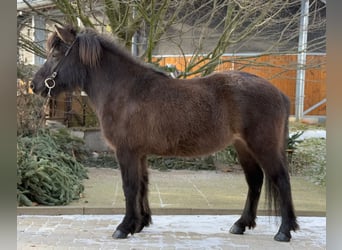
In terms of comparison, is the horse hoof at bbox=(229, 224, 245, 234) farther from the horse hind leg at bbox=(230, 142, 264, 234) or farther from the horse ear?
the horse ear

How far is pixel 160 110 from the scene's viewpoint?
Answer: 13.9ft

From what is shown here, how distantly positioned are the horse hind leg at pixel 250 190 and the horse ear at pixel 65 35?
2.04 metres

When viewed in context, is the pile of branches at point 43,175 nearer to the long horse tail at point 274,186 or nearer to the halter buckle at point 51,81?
the halter buckle at point 51,81

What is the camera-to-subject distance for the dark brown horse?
13.8ft

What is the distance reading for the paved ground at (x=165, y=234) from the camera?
4098mm

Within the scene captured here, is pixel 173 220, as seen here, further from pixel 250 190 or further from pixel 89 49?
pixel 89 49

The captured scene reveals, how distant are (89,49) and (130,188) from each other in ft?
4.77

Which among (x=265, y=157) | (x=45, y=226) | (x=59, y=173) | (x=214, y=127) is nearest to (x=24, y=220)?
(x=45, y=226)

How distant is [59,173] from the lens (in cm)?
602

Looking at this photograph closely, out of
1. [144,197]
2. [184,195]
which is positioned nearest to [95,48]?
[144,197]

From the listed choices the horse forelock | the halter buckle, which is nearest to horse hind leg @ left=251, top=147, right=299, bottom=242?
the horse forelock

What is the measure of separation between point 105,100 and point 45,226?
63.9 inches

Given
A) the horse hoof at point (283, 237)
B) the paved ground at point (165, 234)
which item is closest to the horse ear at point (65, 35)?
the paved ground at point (165, 234)

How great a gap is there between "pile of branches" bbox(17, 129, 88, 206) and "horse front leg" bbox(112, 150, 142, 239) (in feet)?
5.36
